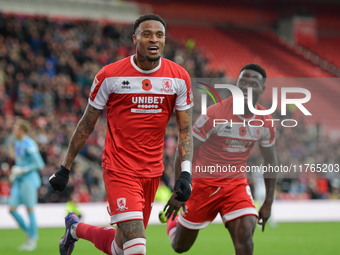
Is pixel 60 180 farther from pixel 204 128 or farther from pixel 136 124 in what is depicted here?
pixel 204 128

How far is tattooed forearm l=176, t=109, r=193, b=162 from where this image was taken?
4859 millimetres

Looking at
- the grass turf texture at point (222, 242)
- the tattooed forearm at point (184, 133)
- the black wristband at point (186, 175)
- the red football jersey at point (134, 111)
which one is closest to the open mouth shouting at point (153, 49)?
the red football jersey at point (134, 111)

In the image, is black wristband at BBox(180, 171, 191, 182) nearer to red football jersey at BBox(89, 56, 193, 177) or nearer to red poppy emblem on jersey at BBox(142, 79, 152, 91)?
red football jersey at BBox(89, 56, 193, 177)

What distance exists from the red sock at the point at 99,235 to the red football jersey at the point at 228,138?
4.51ft

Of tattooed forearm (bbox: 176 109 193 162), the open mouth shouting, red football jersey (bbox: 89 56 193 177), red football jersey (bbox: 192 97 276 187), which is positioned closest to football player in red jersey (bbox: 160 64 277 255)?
red football jersey (bbox: 192 97 276 187)

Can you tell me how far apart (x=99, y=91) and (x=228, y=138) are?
6.09 ft

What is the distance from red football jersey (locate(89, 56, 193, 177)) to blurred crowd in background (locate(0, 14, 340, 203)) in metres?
7.35

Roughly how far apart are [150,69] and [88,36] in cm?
1484

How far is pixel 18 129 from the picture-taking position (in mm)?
9219

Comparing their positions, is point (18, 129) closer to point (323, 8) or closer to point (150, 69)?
point (150, 69)

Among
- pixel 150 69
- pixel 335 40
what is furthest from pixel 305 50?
pixel 150 69

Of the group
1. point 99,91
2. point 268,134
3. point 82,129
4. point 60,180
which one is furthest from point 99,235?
point 268,134

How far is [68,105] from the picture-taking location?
51.5 feet

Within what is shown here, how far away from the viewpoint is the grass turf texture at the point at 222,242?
30.0ft
